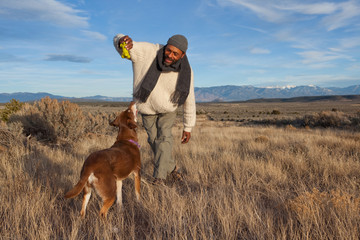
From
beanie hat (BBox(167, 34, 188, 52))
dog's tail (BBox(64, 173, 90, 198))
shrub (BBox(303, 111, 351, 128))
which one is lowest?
shrub (BBox(303, 111, 351, 128))

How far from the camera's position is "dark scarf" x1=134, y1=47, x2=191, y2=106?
3624 mm

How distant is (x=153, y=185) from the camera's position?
3939mm

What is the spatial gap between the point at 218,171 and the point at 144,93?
2.05 m

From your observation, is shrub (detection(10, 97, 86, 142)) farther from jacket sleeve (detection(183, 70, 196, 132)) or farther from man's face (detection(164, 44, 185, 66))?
man's face (detection(164, 44, 185, 66))

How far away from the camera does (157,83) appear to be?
384 centimetres

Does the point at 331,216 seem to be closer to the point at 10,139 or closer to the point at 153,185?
the point at 153,185

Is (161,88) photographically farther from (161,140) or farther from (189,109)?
(161,140)

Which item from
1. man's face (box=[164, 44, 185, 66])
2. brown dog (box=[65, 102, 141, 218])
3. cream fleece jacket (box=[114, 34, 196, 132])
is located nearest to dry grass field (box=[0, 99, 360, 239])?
brown dog (box=[65, 102, 141, 218])

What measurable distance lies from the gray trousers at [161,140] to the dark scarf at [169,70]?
42cm

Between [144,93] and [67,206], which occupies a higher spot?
[144,93]

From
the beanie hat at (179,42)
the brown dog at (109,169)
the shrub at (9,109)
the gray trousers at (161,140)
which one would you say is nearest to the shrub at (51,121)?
the shrub at (9,109)

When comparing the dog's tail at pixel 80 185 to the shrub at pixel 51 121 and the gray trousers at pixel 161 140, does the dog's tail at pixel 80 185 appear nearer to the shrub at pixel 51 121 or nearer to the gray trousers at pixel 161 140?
the gray trousers at pixel 161 140

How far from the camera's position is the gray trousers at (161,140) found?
412 cm

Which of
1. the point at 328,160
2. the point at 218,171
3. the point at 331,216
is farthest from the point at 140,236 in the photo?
the point at 328,160
